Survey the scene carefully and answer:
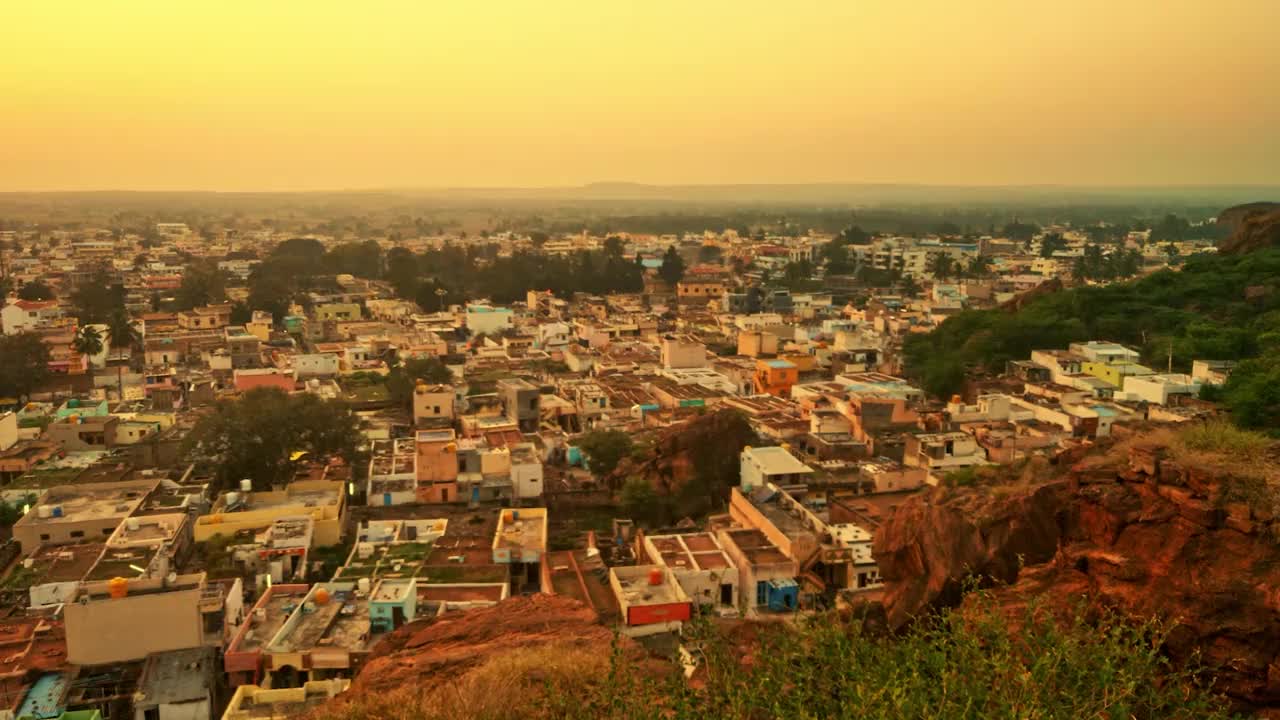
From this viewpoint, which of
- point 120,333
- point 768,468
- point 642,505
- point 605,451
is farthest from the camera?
point 120,333

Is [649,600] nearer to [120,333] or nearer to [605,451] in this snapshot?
[605,451]

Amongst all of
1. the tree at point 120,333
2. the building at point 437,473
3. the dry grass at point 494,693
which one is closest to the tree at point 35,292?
the tree at point 120,333

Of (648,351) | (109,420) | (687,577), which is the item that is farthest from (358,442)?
(648,351)

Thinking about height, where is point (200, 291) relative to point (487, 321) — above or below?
above

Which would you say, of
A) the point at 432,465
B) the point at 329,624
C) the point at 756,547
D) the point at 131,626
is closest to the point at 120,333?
the point at 432,465

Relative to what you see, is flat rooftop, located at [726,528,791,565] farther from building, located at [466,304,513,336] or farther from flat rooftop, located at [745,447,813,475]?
building, located at [466,304,513,336]

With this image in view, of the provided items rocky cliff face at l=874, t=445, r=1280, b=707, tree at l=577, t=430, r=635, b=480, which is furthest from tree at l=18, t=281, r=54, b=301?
rocky cliff face at l=874, t=445, r=1280, b=707

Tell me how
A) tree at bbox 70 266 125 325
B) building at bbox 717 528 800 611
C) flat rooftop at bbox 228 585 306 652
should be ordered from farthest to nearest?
tree at bbox 70 266 125 325 < building at bbox 717 528 800 611 < flat rooftop at bbox 228 585 306 652
